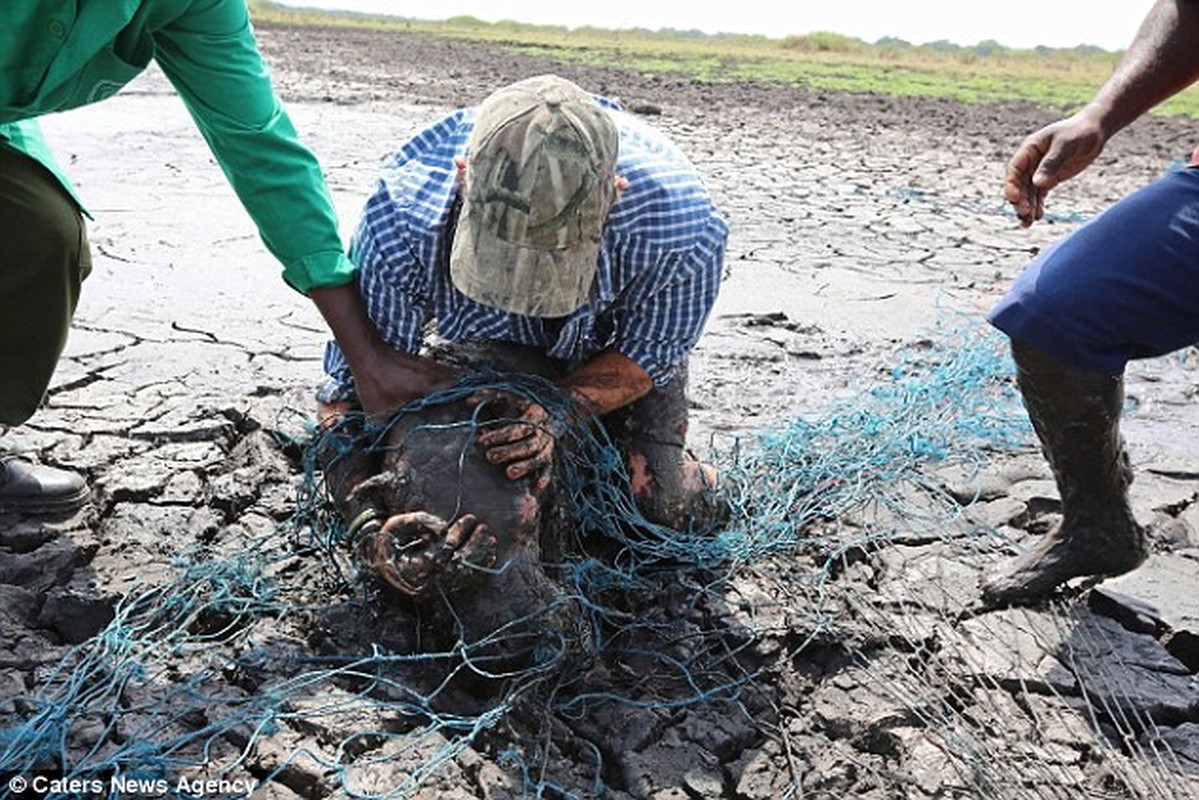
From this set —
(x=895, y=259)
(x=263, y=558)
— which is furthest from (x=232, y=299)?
(x=895, y=259)

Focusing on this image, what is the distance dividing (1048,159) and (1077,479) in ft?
2.41

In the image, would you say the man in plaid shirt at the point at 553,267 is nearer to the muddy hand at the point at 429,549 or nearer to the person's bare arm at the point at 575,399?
the person's bare arm at the point at 575,399

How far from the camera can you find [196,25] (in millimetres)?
2627

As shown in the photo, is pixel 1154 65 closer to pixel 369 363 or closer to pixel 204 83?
pixel 369 363

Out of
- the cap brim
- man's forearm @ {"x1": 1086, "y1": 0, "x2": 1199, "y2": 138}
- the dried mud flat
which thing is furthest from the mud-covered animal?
man's forearm @ {"x1": 1086, "y1": 0, "x2": 1199, "y2": 138}

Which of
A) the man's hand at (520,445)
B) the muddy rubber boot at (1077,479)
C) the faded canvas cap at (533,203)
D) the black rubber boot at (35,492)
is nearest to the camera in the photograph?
the faded canvas cap at (533,203)

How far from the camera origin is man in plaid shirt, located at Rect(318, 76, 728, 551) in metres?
2.51

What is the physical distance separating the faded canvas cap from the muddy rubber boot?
104 centimetres

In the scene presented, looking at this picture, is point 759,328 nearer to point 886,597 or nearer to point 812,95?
point 886,597

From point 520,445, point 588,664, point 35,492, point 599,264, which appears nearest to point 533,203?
point 599,264

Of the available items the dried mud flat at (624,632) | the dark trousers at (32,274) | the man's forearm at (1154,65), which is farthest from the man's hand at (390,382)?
the man's forearm at (1154,65)

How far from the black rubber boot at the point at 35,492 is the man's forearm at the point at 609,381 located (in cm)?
131

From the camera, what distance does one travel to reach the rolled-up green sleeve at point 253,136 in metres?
2.67

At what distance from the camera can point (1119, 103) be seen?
9.55ft
